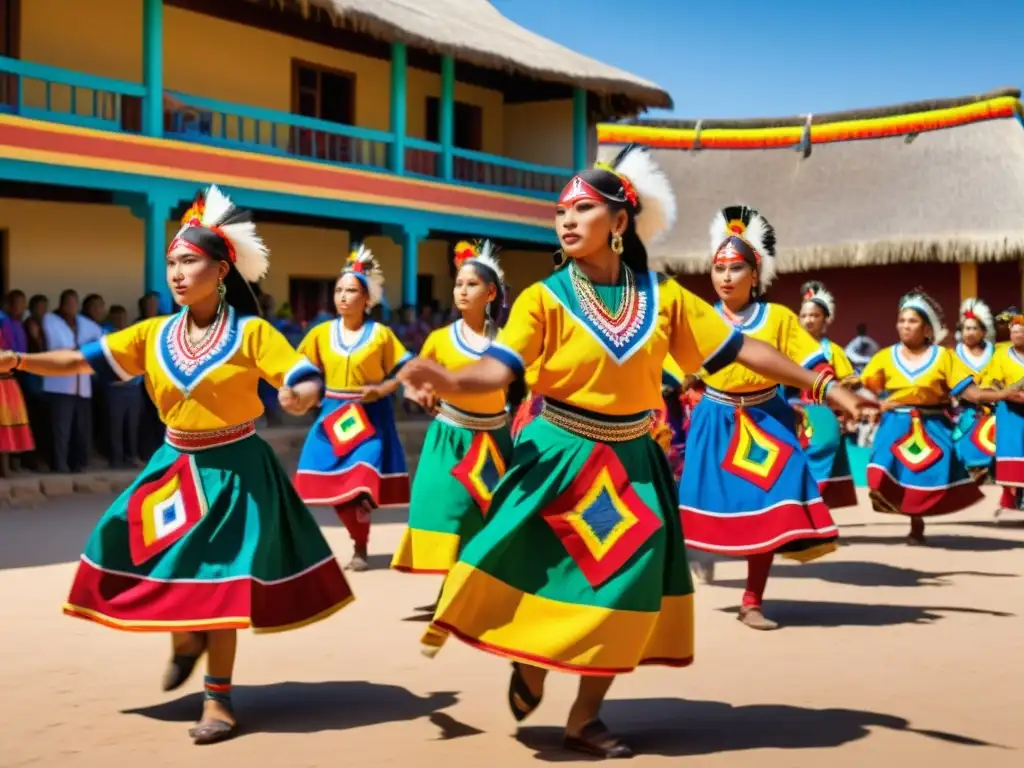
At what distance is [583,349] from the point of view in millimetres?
4699

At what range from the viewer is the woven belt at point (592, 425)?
4.74 m

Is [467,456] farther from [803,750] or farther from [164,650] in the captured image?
[803,750]

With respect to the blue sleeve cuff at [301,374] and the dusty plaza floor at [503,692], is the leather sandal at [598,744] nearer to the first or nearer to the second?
the dusty plaza floor at [503,692]

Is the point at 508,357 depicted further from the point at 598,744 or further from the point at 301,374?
the point at 598,744

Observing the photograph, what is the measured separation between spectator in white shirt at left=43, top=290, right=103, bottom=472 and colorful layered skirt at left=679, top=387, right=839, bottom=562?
271 inches

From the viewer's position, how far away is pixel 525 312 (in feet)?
15.4

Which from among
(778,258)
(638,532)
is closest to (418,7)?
(778,258)

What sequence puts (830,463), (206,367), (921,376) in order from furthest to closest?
(921,376) < (830,463) < (206,367)

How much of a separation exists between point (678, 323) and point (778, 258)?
668 inches

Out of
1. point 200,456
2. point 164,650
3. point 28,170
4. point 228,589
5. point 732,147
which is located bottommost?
point 164,650

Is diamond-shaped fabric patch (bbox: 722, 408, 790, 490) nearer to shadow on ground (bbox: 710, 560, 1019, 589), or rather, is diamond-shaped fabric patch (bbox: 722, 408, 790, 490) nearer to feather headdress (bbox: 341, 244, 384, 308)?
shadow on ground (bbox: 710, 560, 1019, 589)

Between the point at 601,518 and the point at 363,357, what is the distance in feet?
14.4

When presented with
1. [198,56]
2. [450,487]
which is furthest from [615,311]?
[198,56]

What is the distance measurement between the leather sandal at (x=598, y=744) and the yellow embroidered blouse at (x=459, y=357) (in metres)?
2.87
